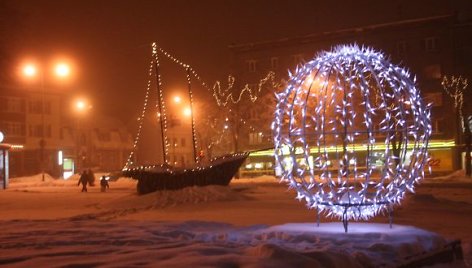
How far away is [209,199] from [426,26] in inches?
1673

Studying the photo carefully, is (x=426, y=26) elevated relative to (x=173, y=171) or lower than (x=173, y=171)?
elevated

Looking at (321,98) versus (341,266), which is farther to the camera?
(321,98)

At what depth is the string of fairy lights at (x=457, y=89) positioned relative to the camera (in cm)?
5169

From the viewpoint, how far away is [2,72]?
18.0 meters

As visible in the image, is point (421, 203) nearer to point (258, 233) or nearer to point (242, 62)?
point (258, 233)

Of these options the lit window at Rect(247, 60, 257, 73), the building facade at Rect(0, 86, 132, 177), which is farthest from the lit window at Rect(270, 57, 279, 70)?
the building facade at Rect(0, 86, 132, 177)

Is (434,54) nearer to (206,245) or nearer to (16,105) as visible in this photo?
(16,105)

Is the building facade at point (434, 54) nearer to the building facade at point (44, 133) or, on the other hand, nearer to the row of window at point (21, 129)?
the building facade at point (44, 133)

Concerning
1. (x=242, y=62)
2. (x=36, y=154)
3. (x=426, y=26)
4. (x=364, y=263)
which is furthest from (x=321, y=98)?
(x=36, y=154)

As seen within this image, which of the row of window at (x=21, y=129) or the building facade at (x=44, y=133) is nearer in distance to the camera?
the row of window at (x=21, y=129)

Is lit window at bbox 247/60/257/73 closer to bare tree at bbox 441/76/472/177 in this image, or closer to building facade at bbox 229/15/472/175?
building facade at bbox 229/15/472/175

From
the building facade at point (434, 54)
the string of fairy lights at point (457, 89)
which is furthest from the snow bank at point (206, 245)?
the building facade at point (434, 54)

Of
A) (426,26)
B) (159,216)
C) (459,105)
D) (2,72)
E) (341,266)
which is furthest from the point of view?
(426,26)

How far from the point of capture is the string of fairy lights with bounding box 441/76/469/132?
51691mm
